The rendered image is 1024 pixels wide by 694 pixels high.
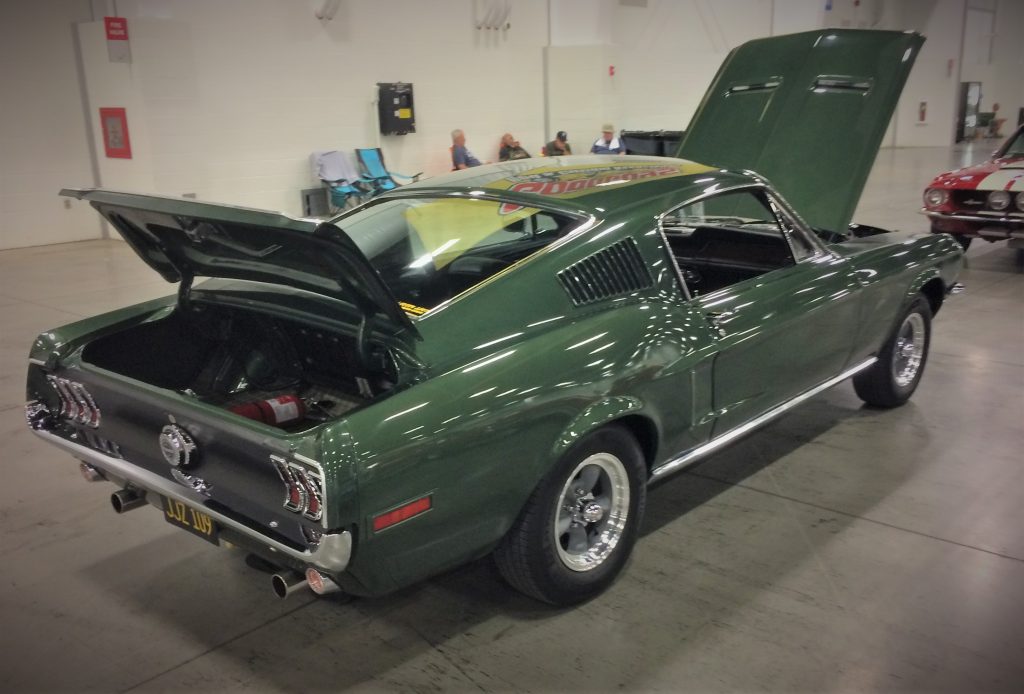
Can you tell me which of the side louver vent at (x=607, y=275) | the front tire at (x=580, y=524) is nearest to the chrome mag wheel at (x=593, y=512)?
the front tire at (x=580, y=524)

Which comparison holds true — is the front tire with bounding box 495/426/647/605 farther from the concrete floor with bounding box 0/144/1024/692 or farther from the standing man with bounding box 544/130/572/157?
the standing man with bounding box 544/130/572/157

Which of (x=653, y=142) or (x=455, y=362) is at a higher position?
(x=653, y=142)

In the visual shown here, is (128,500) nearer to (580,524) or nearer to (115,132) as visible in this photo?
(580,524)

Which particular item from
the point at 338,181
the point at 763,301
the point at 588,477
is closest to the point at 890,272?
the point at 763,301

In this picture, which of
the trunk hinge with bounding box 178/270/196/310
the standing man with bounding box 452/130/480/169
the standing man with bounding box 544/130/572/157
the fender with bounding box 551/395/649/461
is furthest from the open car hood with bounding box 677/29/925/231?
the standing man with bounding box 544/130/572/157

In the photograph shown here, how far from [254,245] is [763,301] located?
2014mm

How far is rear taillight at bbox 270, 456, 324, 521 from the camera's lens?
2164 mm

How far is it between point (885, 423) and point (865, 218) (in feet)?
25.7

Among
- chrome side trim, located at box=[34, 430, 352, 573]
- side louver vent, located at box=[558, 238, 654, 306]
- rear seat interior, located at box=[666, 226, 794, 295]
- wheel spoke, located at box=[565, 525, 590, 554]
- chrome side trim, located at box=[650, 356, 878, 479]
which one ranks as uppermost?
side louver vent, located at box=[558, 238, 654, 306]

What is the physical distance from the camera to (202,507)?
8.23ft

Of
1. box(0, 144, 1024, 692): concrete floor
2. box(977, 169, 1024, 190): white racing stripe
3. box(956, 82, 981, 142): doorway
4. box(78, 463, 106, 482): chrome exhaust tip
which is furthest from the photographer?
box(956, 82, 981, 142): doorway

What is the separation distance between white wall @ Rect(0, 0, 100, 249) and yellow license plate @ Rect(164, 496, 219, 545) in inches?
400

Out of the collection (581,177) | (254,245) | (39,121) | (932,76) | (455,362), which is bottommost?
(455,362)

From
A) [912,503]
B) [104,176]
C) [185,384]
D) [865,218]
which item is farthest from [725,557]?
[104,176]
